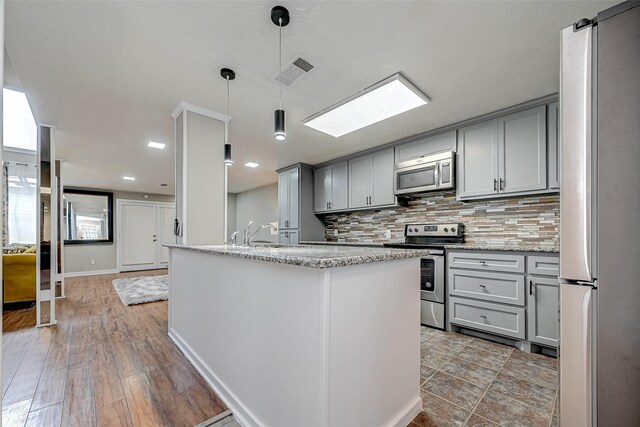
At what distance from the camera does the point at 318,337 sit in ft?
3.83

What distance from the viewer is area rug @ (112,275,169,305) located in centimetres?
441

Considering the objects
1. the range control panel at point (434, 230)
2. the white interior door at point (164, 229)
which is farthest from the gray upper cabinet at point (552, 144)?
the white interior door at point (164, 229)

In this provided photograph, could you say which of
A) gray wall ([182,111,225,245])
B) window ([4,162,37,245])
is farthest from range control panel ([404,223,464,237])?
window ([4,162,37,245])

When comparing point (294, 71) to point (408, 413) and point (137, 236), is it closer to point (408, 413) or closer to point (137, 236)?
point (408, 413)

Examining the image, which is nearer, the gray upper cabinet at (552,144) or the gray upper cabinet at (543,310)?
the gray upper cabinet at (543,310)

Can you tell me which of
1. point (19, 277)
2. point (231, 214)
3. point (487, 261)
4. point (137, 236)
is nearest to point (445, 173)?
point (487, 261)

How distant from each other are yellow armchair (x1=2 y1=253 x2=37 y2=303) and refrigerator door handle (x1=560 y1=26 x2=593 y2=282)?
5815mm

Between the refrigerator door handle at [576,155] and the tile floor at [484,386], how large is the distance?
1135 millimetres

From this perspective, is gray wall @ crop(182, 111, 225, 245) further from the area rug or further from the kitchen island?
the area rug

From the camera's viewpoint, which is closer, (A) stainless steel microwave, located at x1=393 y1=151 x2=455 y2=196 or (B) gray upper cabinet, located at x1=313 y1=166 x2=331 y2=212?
(A) stainless steel microwave, located at x1=393 y1=151 x2=455 y2=196

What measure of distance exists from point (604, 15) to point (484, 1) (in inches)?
Answer: 30.4

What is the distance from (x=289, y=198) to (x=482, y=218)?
3.08m

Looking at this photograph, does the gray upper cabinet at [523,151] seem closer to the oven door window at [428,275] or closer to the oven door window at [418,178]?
the oven door window at [418,178]

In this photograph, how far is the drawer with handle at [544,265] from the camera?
238 centimetres
